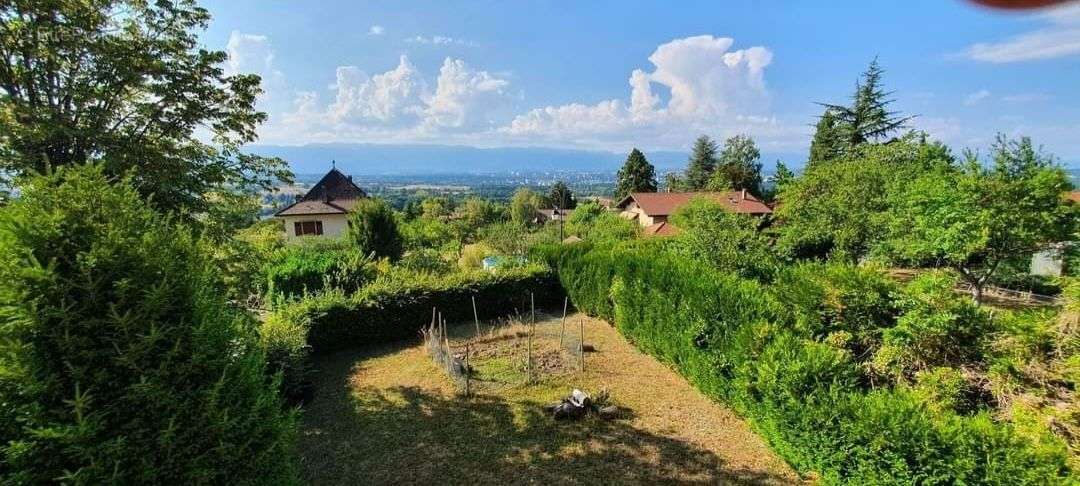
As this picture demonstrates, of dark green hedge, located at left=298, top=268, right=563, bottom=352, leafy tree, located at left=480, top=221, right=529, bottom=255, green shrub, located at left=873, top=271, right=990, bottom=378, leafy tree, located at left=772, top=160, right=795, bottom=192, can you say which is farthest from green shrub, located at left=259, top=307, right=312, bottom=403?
leafy tree, located at left=772, top=160, right=795, bottom=192

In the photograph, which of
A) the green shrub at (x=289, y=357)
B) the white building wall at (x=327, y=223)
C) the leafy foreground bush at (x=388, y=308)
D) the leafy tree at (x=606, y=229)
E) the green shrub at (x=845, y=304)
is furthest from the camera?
the white building wall at (x=327, y=223)

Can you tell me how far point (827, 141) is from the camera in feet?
141

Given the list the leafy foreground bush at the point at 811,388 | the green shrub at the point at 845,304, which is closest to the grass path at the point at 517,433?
the leafy foreground bush at the point at 811,388

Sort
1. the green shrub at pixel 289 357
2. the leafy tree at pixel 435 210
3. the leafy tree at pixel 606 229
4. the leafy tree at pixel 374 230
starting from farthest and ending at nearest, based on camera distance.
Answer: the leafy tree at pixel 435 210 → the leafy tree at pixel 606 229 → the leafy tree at pixel 374 230 → the green shrub at pixel 289 357

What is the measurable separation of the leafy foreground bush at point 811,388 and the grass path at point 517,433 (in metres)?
0.66

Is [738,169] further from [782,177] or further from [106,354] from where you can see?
[106,354]

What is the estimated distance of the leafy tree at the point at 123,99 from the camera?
268 inches

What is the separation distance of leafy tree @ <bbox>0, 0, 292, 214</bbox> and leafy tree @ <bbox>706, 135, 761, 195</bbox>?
133 feet

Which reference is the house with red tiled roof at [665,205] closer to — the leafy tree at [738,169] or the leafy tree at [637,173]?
the leafy tree at [738,169]

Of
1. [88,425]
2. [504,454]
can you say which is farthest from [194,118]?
[504,454]

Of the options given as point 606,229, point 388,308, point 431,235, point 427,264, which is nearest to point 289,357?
point 388,308

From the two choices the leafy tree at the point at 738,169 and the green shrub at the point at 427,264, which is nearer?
the green shrub at the point at 427,264

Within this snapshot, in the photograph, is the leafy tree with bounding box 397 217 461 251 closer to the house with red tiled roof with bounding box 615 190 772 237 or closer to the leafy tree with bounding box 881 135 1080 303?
the house with red tiled roof with bounding box 615 190 772 237

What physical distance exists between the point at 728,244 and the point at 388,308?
31.0 ft
